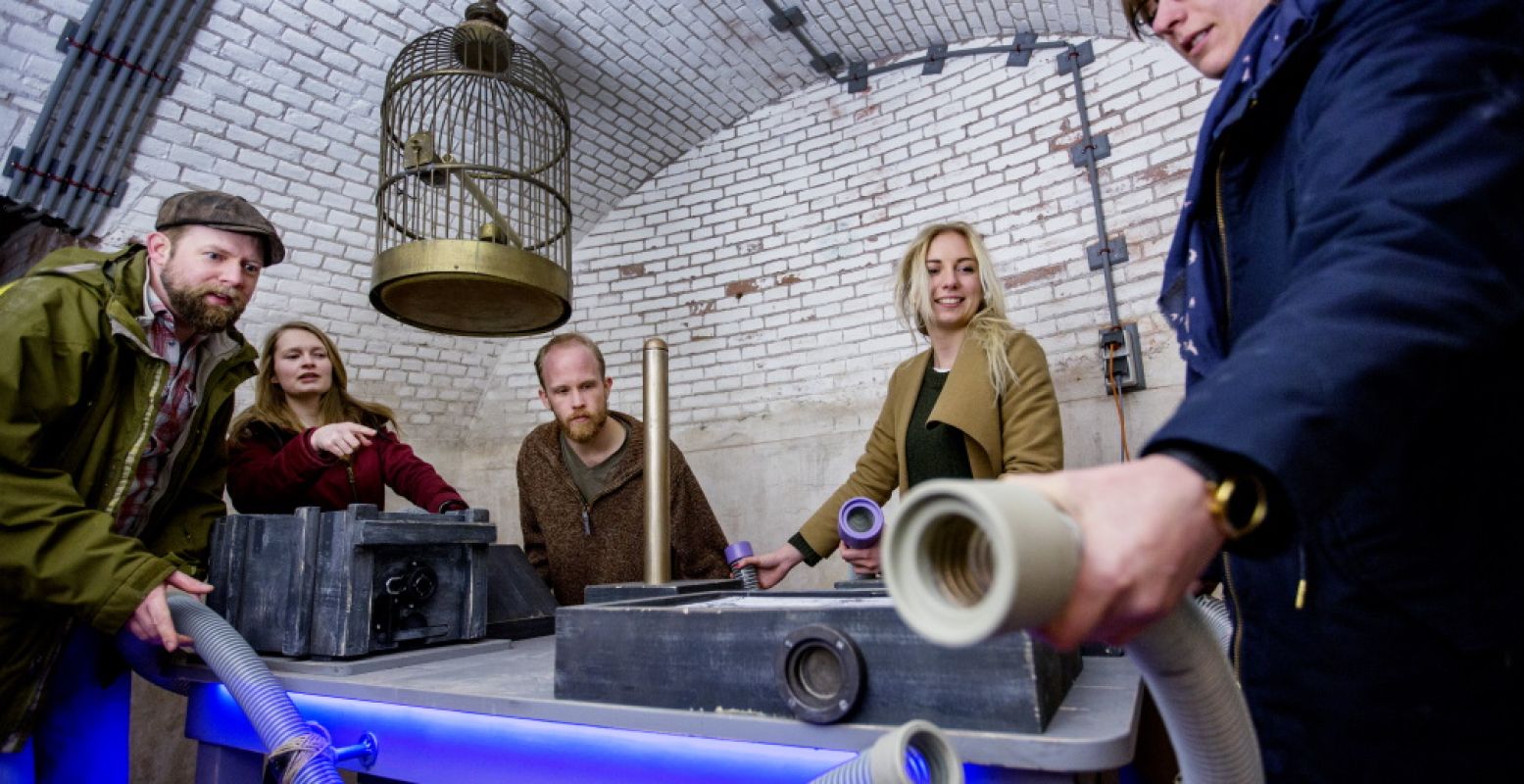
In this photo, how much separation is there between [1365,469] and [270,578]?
174 centimetres

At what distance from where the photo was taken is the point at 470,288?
8.66ft

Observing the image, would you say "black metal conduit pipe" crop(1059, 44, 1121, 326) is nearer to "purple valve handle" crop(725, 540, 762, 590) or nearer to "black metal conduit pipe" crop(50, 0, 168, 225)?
"purple valve handle" crop(725, 540, 762, 590)

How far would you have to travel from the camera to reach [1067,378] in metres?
3.45

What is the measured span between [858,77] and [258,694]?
12.9 ft

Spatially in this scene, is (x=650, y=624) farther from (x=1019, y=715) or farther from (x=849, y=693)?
(x=1019, y=715)

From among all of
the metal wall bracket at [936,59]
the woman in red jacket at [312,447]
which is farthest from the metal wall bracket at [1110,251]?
the woman in red jacket at [312,447]

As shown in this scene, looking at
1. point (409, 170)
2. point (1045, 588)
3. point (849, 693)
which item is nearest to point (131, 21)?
point (409, 170)

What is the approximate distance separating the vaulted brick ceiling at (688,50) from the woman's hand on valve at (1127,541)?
11.5 feet

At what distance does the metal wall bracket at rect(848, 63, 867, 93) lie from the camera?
14.1 feet

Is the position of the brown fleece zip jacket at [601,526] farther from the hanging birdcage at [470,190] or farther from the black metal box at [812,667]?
the black metal box at [812,667]

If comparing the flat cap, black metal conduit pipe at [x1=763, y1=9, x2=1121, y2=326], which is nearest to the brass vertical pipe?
the flat cap

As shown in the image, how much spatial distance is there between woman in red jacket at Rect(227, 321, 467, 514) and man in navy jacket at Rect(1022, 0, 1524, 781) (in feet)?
6.51

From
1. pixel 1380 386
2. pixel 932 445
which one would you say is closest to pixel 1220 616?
pixel 1380 386

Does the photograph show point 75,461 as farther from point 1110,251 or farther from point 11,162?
point 1110,251
